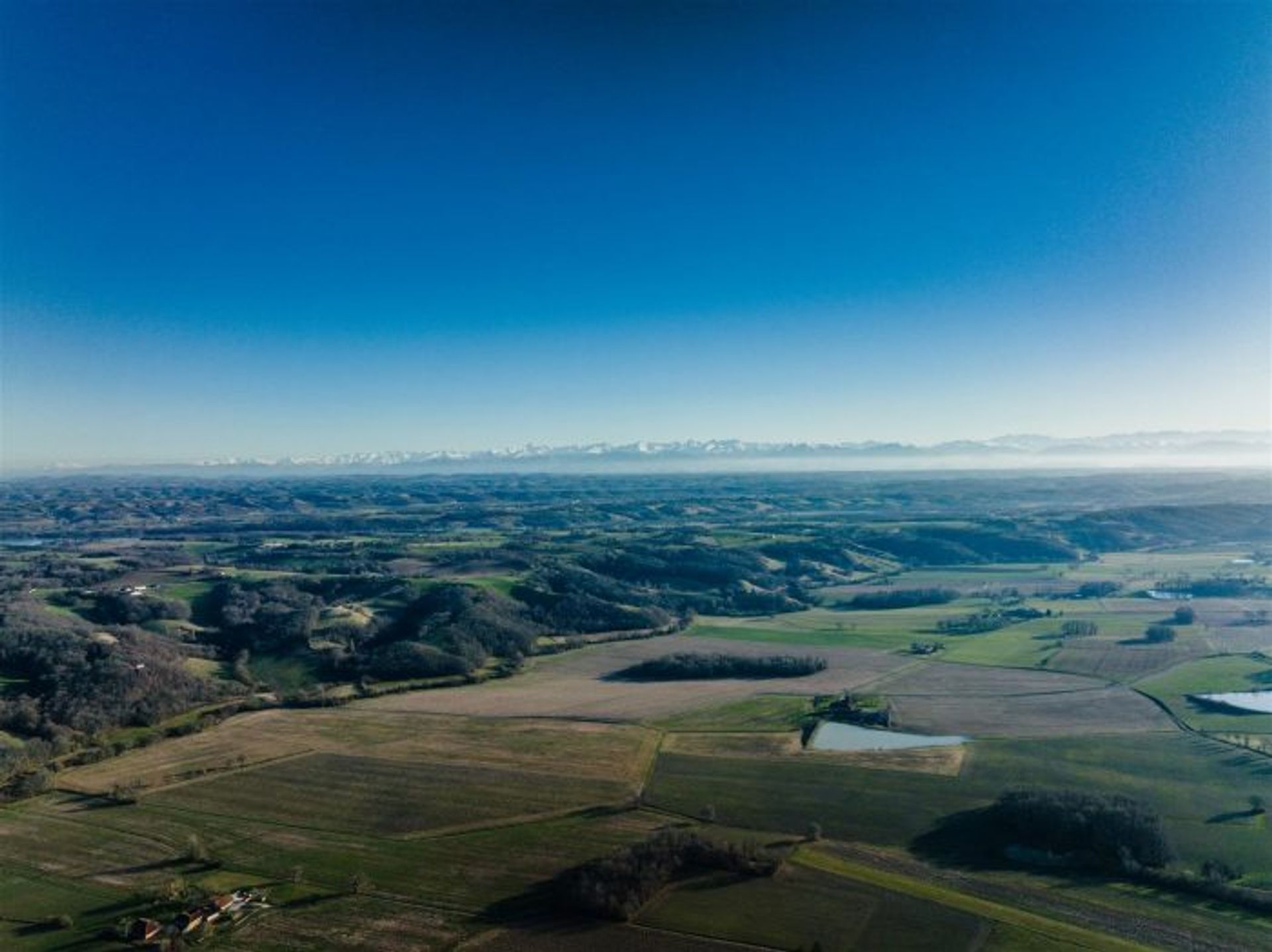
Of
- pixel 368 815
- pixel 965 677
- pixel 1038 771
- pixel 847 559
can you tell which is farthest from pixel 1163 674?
pixel 847 559

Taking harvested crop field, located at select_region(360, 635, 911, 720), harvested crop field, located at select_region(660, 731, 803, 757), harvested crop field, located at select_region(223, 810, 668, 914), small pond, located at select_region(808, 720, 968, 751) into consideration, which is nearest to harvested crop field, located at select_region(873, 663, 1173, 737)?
small pond, located at select_region(808, 720, 968, 751)

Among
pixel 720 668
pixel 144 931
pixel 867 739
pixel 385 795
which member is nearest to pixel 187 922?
pixel 144 931

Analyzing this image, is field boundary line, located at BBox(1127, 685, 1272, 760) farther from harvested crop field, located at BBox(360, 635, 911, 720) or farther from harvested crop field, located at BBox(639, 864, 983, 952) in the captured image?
harvested crop field, located at BBox(639, 864, 983, 952)

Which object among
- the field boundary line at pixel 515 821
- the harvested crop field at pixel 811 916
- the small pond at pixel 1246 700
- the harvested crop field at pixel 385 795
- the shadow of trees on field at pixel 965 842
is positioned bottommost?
the harvested crop field at pixel 385 795

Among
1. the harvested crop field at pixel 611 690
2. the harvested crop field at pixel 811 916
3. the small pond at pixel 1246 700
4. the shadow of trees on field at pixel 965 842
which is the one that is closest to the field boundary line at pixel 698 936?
the harvested crop field at pixel 811 916

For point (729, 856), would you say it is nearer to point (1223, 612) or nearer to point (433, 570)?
point (1223, 612)

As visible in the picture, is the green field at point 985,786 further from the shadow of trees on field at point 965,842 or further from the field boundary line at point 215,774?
the field boundary line at point 215,774
